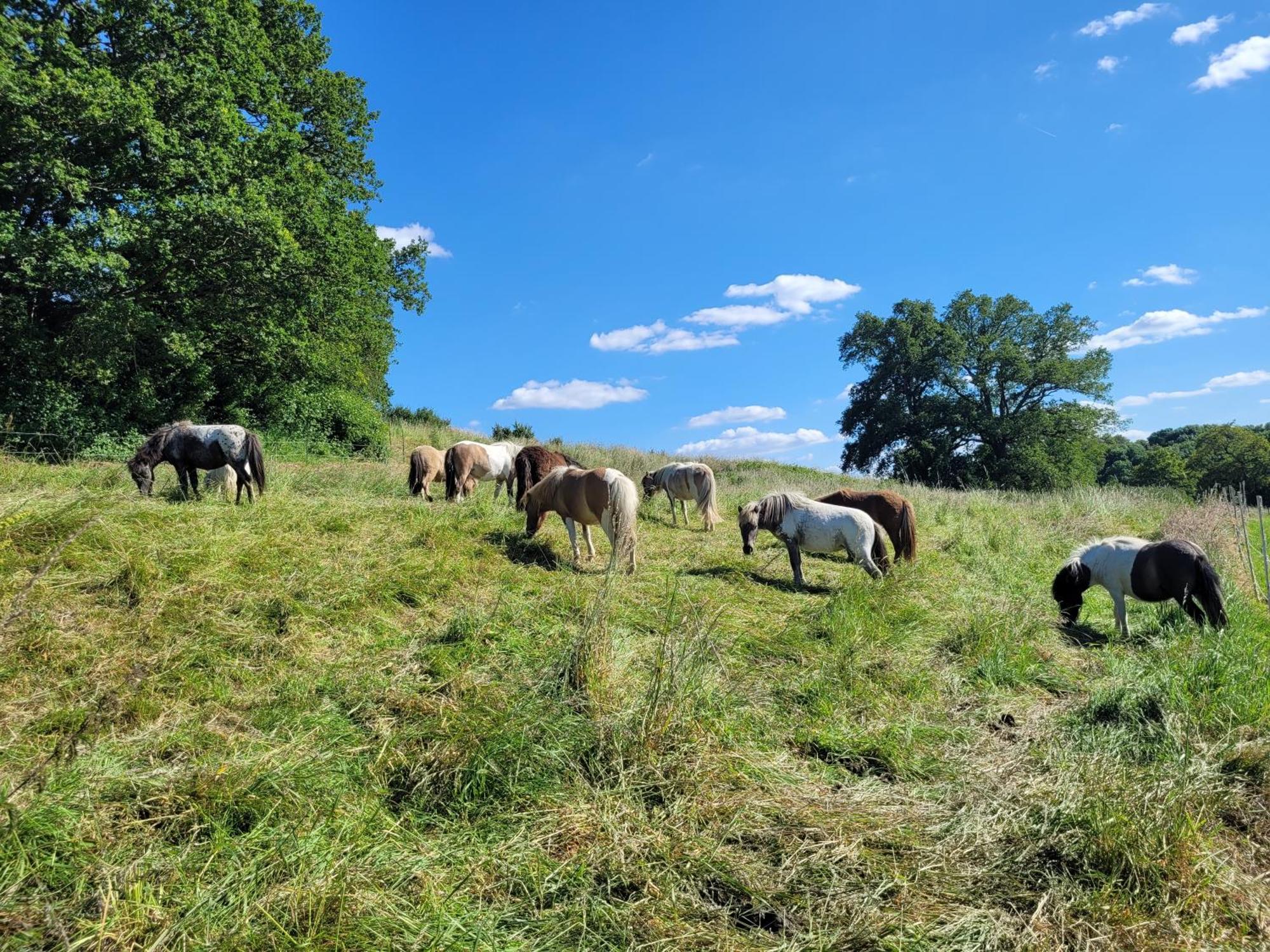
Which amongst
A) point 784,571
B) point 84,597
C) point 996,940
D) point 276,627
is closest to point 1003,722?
point 996,940

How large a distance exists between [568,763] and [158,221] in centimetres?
1677

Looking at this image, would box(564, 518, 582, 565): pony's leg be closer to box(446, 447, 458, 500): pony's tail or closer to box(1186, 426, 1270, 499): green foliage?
box(446, 447, 458, 500): pony's tail

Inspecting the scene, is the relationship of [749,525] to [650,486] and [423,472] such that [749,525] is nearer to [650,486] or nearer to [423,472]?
[650,486]

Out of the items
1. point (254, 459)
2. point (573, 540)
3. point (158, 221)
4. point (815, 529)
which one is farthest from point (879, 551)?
point (158, 221)

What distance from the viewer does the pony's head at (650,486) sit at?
15.1 meters

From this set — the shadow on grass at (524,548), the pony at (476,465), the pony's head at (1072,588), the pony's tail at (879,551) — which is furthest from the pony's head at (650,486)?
the pony's head at (1072,588)

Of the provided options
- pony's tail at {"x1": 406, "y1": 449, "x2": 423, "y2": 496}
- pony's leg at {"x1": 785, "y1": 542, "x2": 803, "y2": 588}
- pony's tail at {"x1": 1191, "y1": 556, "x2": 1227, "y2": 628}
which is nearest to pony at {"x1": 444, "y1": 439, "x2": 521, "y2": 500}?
pony's tail at {"x1": 406, "y1": 449, "x2": 423, "y2": 496}

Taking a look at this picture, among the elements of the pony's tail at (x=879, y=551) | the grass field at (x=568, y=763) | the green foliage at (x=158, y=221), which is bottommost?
the grass field at (x=568, y=763)

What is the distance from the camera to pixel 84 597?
4.95 meters

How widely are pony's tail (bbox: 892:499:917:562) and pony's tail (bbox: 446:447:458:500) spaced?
8.47 meters

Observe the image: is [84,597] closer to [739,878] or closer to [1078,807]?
[739,878]

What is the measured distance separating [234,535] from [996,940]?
7325 mm

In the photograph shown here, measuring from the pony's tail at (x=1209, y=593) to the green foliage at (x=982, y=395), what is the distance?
1193 inches

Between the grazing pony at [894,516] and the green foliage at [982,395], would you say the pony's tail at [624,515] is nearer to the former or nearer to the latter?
the grazing pony at [894,516]
